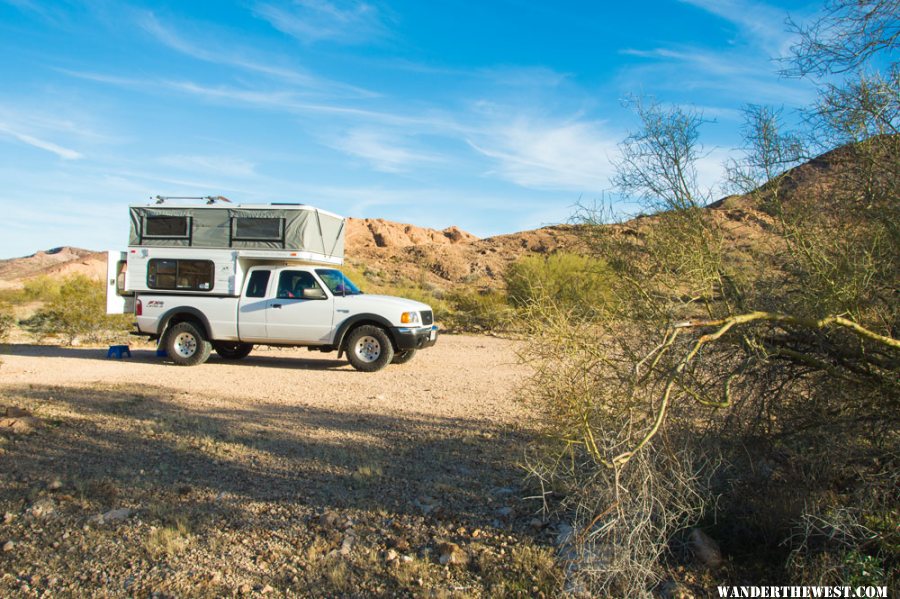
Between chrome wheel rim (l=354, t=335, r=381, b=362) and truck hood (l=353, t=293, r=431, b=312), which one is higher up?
truck hood (l=353, t=293, r=431, b=312)

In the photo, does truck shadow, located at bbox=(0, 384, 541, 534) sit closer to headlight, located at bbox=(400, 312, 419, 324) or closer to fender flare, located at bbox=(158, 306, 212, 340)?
headlight, located at bbox=(400, 312, 419, 324)

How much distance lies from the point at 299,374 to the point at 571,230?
7155mm

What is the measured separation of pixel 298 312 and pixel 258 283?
103 centimetres

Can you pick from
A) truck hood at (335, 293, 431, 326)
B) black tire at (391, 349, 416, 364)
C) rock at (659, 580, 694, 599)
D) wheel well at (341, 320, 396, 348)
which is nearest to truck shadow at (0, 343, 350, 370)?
wheel well at (341, 320, 396, 348)

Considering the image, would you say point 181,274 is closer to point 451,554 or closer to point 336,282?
point 336,282

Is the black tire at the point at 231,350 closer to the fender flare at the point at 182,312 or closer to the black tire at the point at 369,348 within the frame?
the fender flare at the point at 182,312

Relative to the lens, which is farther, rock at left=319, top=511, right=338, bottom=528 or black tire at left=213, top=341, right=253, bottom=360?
black tire at left=213, top=341, right=253, bottom=360

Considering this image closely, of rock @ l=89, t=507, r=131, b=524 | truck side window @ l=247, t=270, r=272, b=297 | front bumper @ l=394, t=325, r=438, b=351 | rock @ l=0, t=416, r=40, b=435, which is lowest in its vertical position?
rock @ l=89, t=507, r=131, b=524

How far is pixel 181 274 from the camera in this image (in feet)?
41.5

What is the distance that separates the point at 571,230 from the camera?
6223mm

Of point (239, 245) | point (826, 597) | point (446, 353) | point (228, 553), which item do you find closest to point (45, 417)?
point (228, 553)

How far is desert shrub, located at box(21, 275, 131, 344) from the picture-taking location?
53.8ft

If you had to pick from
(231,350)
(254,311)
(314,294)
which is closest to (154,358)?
(231,350)

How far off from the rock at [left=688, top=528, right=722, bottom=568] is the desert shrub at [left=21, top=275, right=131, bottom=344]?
1609 centimetres
